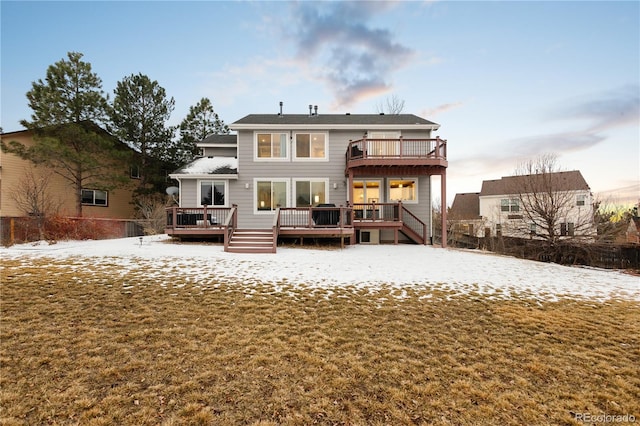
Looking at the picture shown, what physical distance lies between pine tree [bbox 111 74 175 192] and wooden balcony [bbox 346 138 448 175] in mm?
18880

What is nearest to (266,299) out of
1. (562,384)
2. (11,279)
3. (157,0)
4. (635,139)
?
(562,384)

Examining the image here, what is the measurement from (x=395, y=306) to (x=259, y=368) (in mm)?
3339

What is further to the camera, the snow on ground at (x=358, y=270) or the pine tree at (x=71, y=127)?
the pine tree at (x=71, y=127)

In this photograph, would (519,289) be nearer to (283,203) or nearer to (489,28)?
(283,203)

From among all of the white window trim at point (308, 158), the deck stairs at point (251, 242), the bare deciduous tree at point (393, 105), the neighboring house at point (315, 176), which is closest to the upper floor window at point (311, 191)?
the neighboring house at point (315, 176)

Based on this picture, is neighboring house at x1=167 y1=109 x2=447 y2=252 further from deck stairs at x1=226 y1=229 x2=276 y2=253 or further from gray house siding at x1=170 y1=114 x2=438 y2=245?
deck stairs at x1=226 y1=229 x2=276 y2=253

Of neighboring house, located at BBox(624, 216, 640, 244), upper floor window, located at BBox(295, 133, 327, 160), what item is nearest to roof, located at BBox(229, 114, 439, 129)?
upper floor window, located at BBox(295, 133, 327, 160)

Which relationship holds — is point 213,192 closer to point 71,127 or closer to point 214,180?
point 214,180

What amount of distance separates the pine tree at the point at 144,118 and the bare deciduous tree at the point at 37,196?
5.72 metres

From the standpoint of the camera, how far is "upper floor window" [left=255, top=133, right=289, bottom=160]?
52.3 ft

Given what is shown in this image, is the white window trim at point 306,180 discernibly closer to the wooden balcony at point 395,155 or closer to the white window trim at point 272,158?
the white window trim at point 272,158

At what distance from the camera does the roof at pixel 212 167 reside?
1537 cm

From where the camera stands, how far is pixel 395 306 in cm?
563

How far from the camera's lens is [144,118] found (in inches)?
909
